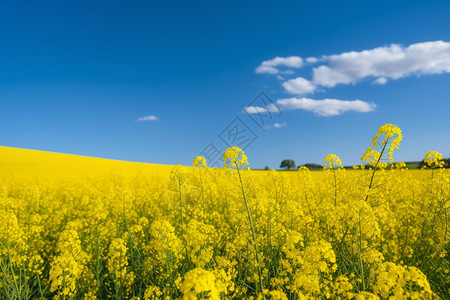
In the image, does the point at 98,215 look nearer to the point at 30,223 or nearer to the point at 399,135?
the point at 30,223

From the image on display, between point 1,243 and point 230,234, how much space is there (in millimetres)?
4043

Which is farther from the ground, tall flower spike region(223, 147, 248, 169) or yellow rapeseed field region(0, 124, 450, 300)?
tall flower spike region(223, 147, 248, 169)

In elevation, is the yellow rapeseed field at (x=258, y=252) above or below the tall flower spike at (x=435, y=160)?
below

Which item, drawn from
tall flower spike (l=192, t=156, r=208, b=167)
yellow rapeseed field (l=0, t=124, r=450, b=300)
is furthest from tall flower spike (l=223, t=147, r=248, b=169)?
tall flower spike (l=192, t=156, r=208, b=167)

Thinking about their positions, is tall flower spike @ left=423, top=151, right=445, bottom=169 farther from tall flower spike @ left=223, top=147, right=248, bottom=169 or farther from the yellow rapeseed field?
tall flower spike @ left=223, top=147, right=248, bottom=169

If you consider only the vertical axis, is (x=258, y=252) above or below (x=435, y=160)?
below

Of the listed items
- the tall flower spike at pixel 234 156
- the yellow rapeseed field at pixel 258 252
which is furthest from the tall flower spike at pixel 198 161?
the tall flower spike at pixel 234 156

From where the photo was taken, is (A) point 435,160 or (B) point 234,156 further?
(A) point 435,160

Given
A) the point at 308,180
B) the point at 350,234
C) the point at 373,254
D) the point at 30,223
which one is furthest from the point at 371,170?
the point at 30,223

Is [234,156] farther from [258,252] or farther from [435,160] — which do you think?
[435,160]

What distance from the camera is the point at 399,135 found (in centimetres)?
410

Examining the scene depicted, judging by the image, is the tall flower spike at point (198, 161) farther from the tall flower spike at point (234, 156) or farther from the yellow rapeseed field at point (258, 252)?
the tall flower spike at point (234, 156)

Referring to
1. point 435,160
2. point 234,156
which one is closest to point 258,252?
point 234,156

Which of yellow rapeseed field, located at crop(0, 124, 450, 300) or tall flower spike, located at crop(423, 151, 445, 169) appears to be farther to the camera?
tall flower spike, located at crop(423, 151, 445, 169)
